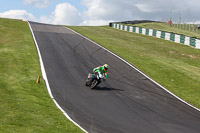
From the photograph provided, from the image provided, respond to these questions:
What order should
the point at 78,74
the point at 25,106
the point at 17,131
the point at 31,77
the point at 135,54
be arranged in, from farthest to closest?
the point at 135,54 → the point at 78,74 → the point at 31,77 → the point at 25,106 → the point at 17,131

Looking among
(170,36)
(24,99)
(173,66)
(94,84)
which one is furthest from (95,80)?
(170,36)

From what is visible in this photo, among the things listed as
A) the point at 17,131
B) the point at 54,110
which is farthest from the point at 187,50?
the point at 17,131

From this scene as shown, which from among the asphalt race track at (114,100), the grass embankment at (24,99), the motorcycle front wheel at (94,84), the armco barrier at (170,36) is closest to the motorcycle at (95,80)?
the motorcycle front wheel at (94,84)

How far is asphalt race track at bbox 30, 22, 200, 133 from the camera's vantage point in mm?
13338

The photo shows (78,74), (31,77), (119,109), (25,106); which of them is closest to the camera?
(25,106)

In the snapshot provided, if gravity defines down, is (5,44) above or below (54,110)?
above

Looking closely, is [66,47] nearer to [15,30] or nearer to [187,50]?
[15,30]

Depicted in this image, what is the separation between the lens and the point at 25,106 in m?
13.6

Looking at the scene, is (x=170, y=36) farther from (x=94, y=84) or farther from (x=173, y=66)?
(x=94, y=84)

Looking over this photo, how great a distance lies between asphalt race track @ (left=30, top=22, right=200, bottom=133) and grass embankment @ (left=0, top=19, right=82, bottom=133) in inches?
36.4

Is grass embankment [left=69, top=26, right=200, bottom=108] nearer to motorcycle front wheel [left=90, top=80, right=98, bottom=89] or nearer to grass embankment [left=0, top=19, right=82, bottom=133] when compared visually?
motorcycle front wheel [left=90, top=80, right=98, bottom=89]

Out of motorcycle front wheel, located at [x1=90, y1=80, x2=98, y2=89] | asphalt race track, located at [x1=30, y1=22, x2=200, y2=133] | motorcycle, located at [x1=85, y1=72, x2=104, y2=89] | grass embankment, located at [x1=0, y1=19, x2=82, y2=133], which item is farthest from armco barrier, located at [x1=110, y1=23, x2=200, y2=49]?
motorcycle front wheel, located at [x1=90, y1=80, x2=98, y2=89]

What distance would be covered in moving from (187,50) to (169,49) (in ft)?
8.27

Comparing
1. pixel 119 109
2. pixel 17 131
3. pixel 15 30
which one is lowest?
pixel 119 109
